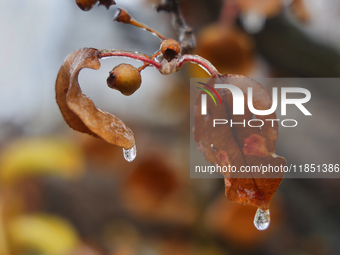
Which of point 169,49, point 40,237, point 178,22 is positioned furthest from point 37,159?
point 169,49

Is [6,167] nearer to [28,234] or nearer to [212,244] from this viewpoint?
[28,234]

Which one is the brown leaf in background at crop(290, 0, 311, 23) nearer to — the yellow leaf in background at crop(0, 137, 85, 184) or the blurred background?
the blurred background

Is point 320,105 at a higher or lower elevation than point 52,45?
lower

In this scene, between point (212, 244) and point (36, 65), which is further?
point (36, 65)

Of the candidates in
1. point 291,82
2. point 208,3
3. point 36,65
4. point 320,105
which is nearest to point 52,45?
point 36,65

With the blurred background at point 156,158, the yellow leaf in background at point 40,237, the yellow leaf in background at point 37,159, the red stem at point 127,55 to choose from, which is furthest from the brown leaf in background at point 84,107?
the yellow leaf in background at point 37,159

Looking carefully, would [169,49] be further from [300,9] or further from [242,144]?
[300,9]

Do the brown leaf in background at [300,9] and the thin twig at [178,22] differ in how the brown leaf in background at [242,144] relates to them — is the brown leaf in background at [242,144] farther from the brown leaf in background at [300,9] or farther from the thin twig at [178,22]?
the brown leaf in background at [300,9]
